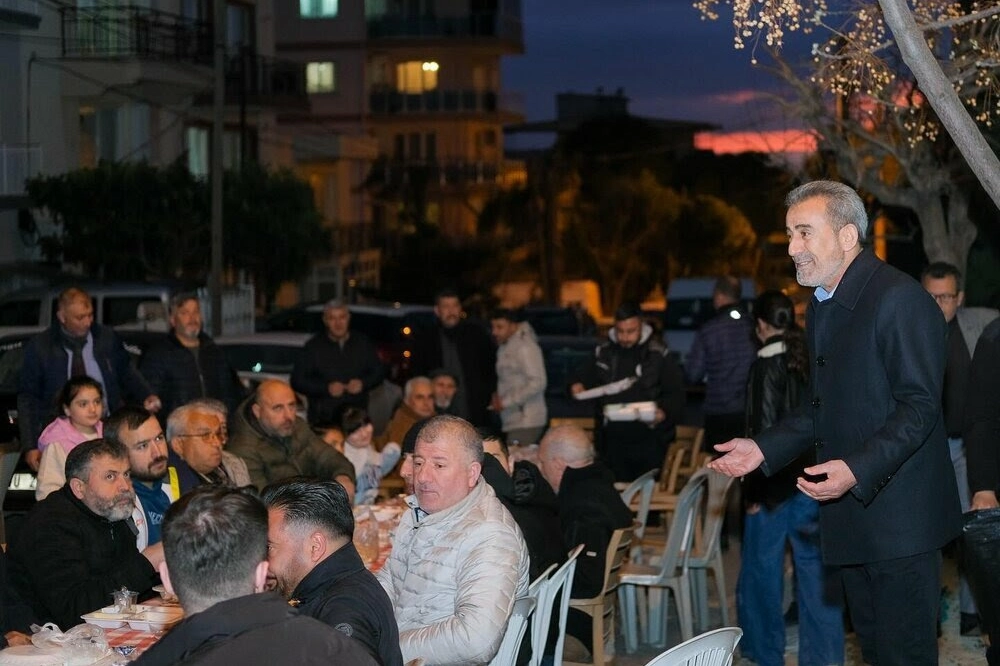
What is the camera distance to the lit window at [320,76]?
59.7m

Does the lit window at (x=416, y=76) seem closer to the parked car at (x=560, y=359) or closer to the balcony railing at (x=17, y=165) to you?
the balcony railing at (x=17, y=165)

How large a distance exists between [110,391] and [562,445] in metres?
4.05

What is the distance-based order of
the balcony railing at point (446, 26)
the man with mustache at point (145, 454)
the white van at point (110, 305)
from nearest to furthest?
the man with mustache at point (145, 454) → the white van at point (110, 305) → the balcony railing at point (446, 26)

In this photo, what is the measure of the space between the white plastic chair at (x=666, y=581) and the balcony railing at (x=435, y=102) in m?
58.3

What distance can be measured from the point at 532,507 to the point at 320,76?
5456cm

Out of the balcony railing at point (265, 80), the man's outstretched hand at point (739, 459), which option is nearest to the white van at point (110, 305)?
the man's outstretched hand at point (739, 459)

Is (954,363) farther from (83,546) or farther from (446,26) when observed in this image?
(446,26)

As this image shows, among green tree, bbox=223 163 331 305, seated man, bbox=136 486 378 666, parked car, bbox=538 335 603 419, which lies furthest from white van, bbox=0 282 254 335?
seated man, bbox=136 486 378 666

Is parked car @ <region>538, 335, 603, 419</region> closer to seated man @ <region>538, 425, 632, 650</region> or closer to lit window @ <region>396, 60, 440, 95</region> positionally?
seated man @ <region>538, 425, 632, 650</region>

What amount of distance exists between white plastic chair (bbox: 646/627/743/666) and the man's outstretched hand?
0.67 meters

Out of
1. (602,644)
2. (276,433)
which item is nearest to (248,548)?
(602,644)

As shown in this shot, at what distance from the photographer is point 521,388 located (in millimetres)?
13039

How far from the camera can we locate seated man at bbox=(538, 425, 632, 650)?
7695 millimetres

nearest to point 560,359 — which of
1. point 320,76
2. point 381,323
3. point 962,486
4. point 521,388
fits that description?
point 381,323
